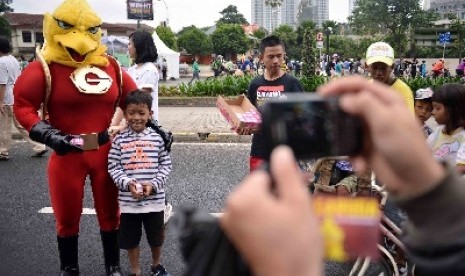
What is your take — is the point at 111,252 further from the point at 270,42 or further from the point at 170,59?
the point at 170,59

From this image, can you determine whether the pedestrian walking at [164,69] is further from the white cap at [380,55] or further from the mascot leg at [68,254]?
the mascot leg at [68,254]

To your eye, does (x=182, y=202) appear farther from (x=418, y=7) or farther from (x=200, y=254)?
(x=418, y=7)

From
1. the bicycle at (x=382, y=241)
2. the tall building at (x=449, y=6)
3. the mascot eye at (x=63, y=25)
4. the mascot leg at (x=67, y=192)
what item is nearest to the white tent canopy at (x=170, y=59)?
the mascot eye at (x=63, y=25)

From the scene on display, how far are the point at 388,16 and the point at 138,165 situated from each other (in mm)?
52779

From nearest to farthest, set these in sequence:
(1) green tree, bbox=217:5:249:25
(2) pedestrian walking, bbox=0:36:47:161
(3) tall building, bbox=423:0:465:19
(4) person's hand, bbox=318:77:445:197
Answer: (4) person's hand, bbox=318:77:445:197 → (2) pedestrian walking, bbox=0:36:47:161 → (1) green tree, bbox=217:5:249:25 → (3) tall building, bbox=423:0:465:19

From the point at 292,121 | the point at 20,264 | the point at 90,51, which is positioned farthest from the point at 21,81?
the point at 292,121

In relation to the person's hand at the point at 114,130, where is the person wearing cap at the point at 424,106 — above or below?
above

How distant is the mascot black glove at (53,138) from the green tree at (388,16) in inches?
1916

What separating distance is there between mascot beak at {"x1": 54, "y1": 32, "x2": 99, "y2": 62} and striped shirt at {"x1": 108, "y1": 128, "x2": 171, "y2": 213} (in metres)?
0.57

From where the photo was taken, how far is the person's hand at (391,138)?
0.83m

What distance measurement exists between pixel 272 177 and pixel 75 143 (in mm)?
2581

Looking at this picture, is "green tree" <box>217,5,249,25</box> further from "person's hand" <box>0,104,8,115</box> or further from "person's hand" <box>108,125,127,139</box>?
"person's hand" <box>108,125,127,139</box>

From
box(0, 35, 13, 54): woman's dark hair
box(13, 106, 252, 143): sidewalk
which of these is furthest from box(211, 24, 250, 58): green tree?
box(0, 35, 13, 54): woman's dark hair

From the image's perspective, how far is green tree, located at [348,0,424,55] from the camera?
166 ft
